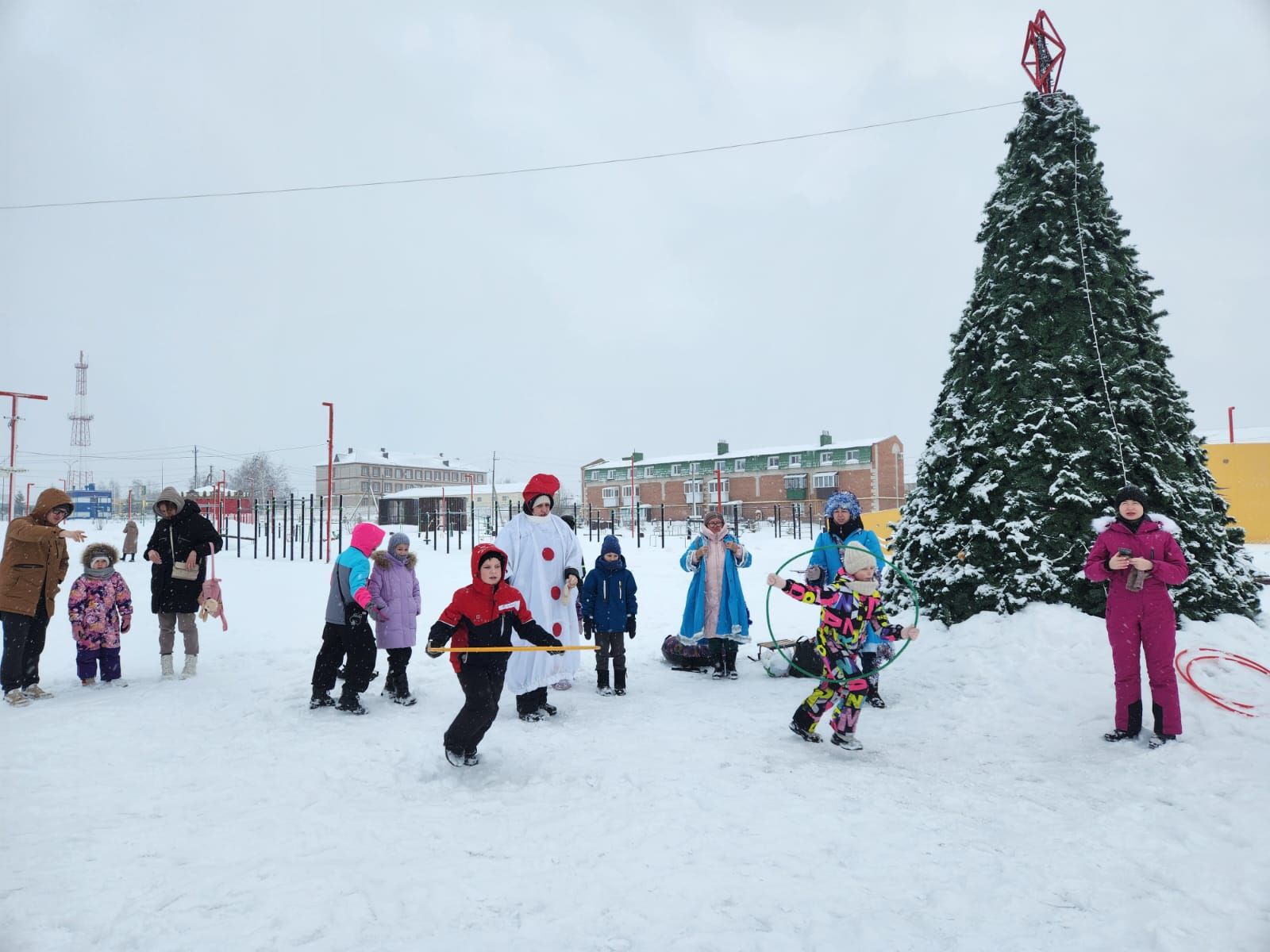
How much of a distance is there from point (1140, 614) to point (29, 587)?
9.38m

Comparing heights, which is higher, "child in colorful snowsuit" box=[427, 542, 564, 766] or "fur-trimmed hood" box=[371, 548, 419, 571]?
"fur-trimmed hood" box=[371, 548, 419, 571]

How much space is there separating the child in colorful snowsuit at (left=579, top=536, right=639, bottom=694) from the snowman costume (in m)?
0.50

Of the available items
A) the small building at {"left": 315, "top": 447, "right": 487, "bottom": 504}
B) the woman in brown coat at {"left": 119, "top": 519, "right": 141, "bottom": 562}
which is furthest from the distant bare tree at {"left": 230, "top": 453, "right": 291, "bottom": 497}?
the woman in brown coat at {"left": 119, "top": 519, "right": 141, "bottom": 562}

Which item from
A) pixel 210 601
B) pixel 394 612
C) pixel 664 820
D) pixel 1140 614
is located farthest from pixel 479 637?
pixel 1140 614

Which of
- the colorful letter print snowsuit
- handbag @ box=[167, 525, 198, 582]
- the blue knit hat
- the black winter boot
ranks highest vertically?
the blue knit hat

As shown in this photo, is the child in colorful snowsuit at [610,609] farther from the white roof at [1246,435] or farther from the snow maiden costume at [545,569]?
the white roof at [1246,435]

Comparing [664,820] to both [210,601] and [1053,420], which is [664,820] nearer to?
[1053,420]

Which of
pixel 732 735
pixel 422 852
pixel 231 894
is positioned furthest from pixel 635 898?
pixel 732 735

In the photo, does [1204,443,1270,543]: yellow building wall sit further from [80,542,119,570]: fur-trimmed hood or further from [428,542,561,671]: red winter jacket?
[80,542,119,570]: fur-trimmed hood

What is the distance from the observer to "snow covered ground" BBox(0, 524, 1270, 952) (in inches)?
110

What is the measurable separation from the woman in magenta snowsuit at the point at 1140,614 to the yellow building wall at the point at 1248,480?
13697 millimetres

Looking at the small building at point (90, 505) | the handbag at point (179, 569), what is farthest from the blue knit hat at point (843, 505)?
the small building at point (90, 505)

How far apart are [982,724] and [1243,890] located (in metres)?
2.49

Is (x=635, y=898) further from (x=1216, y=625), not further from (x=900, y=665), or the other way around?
(x=1216, y=625)
